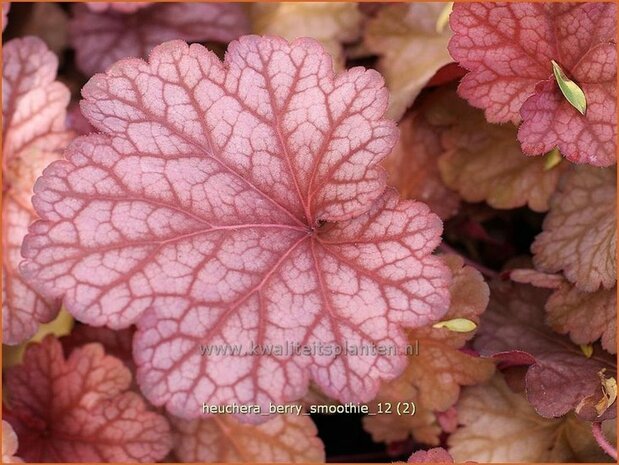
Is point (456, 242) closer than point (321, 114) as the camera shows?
No

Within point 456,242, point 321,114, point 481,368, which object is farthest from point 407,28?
point 481,368

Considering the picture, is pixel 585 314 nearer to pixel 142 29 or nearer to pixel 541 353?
pixel 541 353

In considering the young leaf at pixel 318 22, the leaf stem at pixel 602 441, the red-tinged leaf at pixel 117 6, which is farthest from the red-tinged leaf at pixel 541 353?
the red-tinged leaf at pixel 117 6

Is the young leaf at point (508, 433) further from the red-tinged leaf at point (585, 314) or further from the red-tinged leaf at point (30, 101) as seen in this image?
the red-tinged leaf at point (30, 101)

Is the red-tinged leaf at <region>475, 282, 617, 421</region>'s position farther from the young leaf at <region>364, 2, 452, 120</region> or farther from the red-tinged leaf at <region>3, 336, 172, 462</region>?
the red-tinged leaf at <region>3, 336, 172, 462</region>

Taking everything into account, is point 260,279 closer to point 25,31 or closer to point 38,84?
point 38,84
